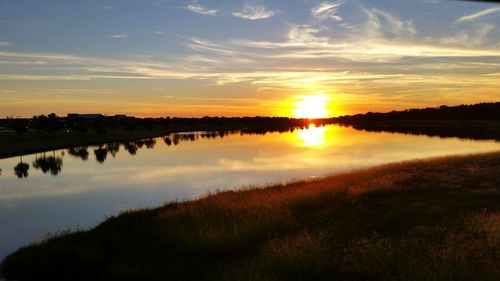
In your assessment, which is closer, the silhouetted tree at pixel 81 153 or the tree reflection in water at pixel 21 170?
the tree reflection in water at pixel 21 170

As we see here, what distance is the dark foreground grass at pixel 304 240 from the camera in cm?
1222

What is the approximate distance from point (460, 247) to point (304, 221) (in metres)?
7.26

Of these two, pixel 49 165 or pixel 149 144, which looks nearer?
pixel 49 165

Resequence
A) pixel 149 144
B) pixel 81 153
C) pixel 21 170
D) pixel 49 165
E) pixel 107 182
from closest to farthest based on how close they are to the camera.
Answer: pixel 107 182, pixel 21 170, pixel 49 165, pixel 81 153, pixel 149 144

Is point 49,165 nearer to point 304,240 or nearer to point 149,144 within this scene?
point 149,144

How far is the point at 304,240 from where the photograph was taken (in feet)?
48.2

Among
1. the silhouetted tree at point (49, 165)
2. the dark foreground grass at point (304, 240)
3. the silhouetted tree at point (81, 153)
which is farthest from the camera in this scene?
the silhouetted tree at point (81, 153)

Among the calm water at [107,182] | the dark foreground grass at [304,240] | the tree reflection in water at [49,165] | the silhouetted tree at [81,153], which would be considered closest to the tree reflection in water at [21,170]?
the calm water at [107,182]

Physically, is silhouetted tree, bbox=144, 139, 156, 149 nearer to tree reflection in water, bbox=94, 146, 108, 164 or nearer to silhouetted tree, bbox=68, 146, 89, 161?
tree reflection in water, bbox=94, 146, 108, 164

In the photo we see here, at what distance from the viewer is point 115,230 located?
828 inches

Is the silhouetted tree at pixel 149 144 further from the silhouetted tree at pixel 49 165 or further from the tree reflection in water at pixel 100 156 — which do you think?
the silhouetted tree at pixel 49 165

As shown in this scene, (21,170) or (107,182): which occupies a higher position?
(21,170)

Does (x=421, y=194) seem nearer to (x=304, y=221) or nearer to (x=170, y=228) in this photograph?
(x=304, y=221)

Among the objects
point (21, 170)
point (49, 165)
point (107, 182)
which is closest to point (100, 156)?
point (49, 165)
